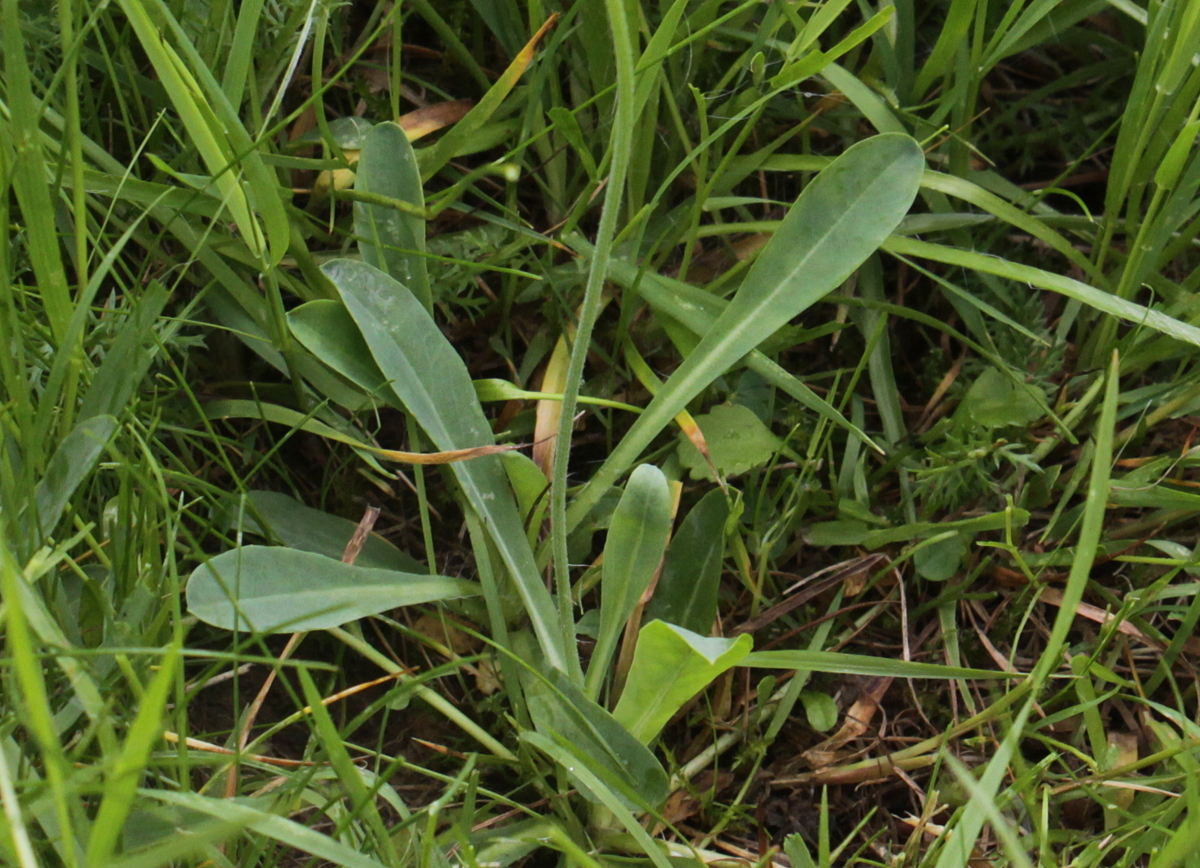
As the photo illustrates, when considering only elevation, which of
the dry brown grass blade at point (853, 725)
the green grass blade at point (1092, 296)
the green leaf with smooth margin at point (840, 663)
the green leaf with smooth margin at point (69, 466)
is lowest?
the dry brown grass blade at point (853, 725)

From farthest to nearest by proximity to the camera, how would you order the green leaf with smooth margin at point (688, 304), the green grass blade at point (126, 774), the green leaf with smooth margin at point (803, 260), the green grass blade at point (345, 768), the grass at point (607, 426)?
the green leaf with smooth margin at point (688, 304), the green leaf with smooth margin at point (803, 260), the grass at point (607, 426), the green grass blade at point (345, 768), the green grass blade at point (126, 774)

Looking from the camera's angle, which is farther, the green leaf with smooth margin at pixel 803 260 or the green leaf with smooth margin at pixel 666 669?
the green leaf with smooth margin at pixel 803 260

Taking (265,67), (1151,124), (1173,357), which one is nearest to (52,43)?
(265,67)

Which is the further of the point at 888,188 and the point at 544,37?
the point at 544,37

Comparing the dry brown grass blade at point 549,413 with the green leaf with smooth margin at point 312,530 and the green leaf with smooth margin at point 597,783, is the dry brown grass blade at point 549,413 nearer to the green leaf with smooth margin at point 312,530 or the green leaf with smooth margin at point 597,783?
the green leaf with smooth margin at point 312,530

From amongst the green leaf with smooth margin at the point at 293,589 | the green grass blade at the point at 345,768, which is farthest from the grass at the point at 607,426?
the green grass blade at the point at 345,768

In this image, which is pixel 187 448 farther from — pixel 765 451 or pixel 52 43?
pixel 765 451

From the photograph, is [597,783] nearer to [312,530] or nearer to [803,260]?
[312,530]

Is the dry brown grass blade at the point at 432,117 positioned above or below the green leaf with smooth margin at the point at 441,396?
above
